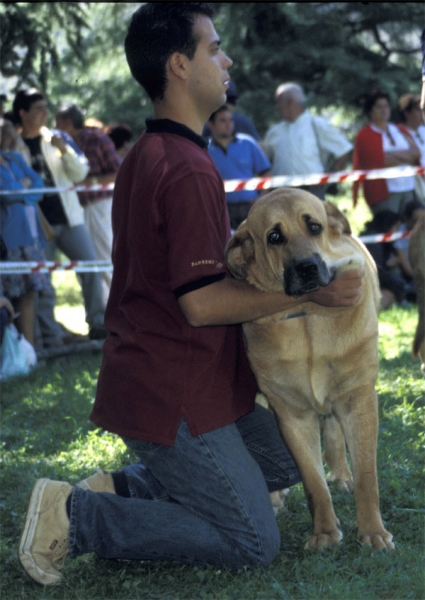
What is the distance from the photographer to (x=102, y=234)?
901cm

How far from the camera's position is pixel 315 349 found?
3336 mm

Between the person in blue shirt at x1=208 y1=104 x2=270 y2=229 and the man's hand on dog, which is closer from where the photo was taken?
the man's hand on dog

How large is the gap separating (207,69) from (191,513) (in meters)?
1.61

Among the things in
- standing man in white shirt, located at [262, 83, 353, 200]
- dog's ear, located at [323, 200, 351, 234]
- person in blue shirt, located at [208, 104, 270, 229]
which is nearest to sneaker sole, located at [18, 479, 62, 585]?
dog's ear, located at [323, 200, 351, 234]

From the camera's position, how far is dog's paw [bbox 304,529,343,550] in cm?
336

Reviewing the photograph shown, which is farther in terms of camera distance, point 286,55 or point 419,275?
point 286,55

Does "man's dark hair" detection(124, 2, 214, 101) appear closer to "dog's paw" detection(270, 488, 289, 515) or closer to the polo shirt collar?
the polo shirt collar

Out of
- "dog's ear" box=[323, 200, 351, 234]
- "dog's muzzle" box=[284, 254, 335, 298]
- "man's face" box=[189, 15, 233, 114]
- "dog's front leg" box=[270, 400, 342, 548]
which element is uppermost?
"man's face" box=[189, 15, 233, 114]

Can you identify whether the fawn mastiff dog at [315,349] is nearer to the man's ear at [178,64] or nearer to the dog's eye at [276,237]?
the dog's eye at [276,237]

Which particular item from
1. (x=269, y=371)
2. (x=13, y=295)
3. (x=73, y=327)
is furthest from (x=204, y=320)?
(x=73, y=327)

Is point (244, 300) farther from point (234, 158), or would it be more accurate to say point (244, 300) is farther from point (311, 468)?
point (234, 158)

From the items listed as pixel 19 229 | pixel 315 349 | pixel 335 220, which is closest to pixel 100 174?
pixel 19 229

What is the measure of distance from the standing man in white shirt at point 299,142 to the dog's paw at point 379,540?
249 inches

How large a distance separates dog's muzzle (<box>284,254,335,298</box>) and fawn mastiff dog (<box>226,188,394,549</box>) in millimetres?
105
